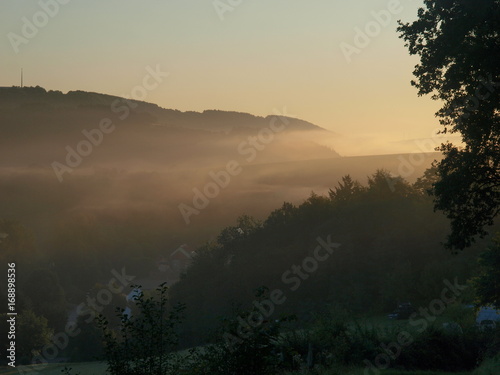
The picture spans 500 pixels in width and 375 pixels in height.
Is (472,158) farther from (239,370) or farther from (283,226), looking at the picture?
(283,226)

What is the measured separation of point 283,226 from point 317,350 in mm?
54161

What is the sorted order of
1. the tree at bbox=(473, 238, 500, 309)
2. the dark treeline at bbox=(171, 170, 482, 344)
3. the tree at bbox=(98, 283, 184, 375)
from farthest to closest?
the dark treeline at bbox=(171, 170, 482, 344) < the tree at bbox=(473, 238, 500, 309) < the tree at bbox=(98, 283, 184, 375)

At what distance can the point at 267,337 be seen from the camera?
13.3 meters

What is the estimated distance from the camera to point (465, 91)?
17.4 metres

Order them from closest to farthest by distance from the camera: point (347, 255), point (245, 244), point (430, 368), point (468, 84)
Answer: point (468, 84)
point (430, 368)
point (347, 255)
point (245, 244)

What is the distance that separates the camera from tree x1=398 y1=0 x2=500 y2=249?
53.8 ft

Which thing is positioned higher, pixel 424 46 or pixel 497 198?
pixel 424 46

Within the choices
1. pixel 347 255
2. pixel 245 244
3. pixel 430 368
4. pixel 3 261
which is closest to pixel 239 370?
pixel 430 368

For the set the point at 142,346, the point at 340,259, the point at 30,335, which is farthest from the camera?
the point at 30,335

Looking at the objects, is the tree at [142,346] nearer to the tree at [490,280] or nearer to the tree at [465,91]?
the tree at [465,91]

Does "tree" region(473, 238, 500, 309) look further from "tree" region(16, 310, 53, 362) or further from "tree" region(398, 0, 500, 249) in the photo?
"tree" region(16, 310, 53, 362)

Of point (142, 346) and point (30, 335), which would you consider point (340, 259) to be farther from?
point (142, 346)

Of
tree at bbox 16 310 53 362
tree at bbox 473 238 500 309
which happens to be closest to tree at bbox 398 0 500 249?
tree at bbox 473 238 500 309

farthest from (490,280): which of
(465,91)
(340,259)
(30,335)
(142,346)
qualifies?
(30,335)
